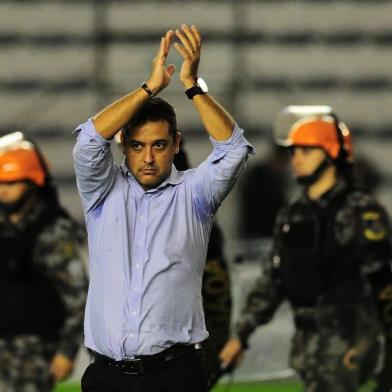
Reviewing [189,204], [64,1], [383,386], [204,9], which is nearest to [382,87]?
[204,9]

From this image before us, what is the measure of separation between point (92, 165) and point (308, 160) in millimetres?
2769

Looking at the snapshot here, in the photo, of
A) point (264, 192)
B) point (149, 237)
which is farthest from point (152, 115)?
point (264, 192)

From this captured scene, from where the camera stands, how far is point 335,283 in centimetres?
814

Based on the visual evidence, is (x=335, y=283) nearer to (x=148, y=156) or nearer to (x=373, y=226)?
(x=373, y=226)

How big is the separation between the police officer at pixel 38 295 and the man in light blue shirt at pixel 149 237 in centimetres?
214

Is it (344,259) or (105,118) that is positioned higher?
(105,118)

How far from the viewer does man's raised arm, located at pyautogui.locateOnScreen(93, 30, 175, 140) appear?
5.69 metres

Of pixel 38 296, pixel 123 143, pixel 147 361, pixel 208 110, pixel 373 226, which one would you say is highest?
pixel 208 110

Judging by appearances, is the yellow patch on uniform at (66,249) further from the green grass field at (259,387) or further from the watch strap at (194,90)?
the watch strap at (194,90)

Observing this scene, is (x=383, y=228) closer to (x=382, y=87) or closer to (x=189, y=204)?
(x=189, y=204)

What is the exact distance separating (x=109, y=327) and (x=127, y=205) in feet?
1.27

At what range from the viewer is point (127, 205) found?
5.91 metres

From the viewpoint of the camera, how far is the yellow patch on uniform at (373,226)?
7992 millimetres

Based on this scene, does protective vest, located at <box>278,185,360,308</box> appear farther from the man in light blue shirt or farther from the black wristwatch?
the black wristwatch
